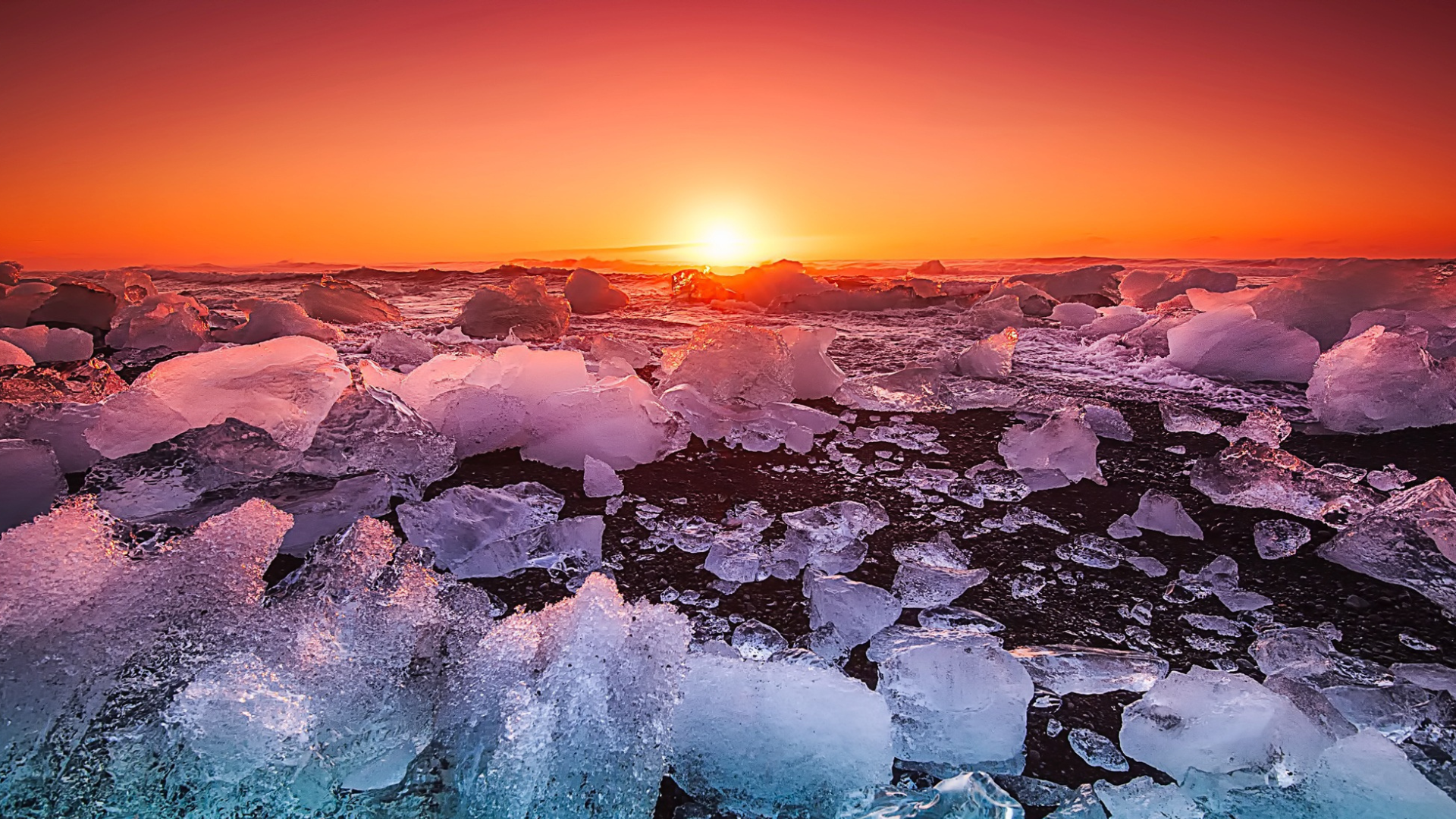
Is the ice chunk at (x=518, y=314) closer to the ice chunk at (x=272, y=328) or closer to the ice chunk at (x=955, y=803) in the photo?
the ice chunk at (x=272, y=328)

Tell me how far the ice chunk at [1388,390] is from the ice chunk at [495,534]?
198cm

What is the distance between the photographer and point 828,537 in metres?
1.24

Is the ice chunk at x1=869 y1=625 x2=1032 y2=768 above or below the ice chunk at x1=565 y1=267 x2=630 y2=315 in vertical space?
below

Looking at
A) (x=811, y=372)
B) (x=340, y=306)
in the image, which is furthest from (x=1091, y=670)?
(x=340, y=306)

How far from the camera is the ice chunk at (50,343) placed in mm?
2938

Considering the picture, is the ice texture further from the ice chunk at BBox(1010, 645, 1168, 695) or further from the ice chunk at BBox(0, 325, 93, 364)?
the ice chunk at BBox(0, 325, 93, 364)

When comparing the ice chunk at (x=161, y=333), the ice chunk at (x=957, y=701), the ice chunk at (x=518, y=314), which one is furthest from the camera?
the ice chunk at (x=518, y=314)

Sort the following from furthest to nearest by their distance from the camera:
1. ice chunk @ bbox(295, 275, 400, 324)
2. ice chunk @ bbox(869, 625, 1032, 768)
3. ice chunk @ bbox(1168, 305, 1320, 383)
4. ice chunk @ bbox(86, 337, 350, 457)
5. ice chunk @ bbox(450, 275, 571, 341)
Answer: ice chunk @ bbox(295, 275, 400, 324), ice chunk @ bbox(450, 275, 571, 341), ice chunk @ bbox(1168, 305, 1320, 383), ice chunk @ bbox(86, 337, 350, 457), ice chunk @ bbox(869, 625, 1032, 768)

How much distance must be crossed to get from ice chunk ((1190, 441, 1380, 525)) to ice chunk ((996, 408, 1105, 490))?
21 cm

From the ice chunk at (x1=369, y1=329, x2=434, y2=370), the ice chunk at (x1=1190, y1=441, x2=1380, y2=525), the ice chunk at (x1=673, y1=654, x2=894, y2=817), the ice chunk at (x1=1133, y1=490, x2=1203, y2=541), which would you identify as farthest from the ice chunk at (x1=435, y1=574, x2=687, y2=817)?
the ice chunk at (x1=369, y1=329, x2=434, y2=370)

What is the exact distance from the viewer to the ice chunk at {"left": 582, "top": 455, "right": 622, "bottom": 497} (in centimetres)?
144

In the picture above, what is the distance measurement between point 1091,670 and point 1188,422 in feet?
4.23

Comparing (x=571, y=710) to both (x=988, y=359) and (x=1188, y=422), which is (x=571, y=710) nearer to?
(x=1188, y=422)

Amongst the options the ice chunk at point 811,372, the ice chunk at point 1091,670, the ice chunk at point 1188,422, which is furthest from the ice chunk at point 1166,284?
the ice chunk at point 1091,670
